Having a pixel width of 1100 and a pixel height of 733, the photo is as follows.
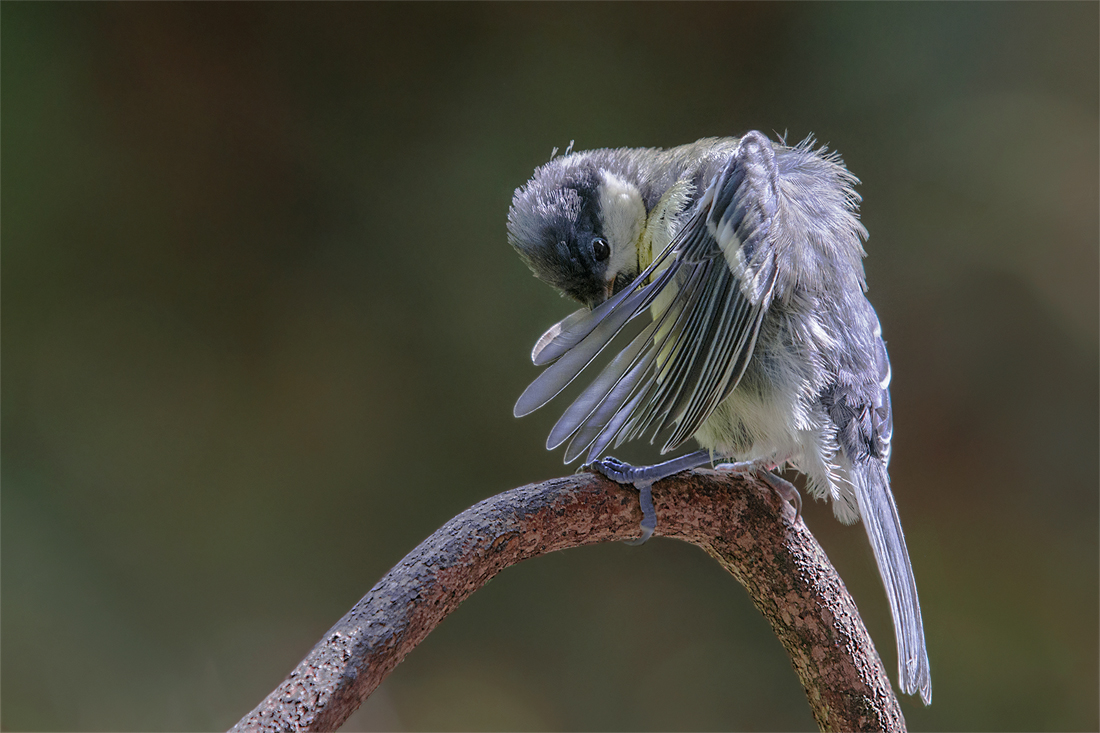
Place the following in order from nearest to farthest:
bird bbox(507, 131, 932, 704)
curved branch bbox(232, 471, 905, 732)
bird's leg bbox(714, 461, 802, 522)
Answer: curved branch bbox(232, 471, 905, 732) → bird bbox(507, 131, 932, 704) → bird's leg bbox(714, 461, 802, 522)

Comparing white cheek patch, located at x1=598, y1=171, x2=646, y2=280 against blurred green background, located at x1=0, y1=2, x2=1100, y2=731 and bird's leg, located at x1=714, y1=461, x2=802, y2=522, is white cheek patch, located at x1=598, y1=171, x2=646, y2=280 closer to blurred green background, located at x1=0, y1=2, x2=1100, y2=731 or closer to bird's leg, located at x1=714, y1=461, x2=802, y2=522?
bird's leg, located at x1=714, y1=461, x2=802, y2=522

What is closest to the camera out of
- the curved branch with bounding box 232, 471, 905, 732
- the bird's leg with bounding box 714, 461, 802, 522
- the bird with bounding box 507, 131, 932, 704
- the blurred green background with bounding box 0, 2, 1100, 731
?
the curved branch with bounding box 232, 471, 905, 732

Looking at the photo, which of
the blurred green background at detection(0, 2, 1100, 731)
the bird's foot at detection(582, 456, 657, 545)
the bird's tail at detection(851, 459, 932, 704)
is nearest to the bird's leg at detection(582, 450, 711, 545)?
the bird's foot at detection(582, 456, 657, 545)

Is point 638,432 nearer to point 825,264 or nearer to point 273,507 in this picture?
point 825,264


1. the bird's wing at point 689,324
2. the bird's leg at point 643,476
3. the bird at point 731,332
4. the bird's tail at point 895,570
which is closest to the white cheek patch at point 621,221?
the bird at point 731,332

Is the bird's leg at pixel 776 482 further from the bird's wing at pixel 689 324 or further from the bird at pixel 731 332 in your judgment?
the bird's wing at pixel 689 324

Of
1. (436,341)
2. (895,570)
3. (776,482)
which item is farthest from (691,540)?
(436,341)

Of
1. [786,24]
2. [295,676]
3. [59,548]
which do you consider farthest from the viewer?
[59,548]

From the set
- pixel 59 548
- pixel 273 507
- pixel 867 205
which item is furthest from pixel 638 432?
pixel 59 548

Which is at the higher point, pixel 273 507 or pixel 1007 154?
pixel 1007 154
